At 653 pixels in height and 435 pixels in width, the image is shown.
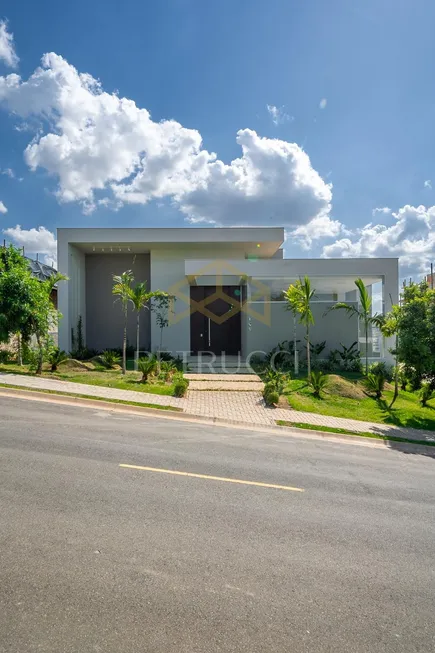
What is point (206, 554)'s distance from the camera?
12.2 feet

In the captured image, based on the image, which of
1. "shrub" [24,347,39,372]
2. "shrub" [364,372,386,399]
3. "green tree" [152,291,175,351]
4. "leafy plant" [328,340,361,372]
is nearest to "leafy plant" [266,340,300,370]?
"leafy plant" [328,340,361,372]

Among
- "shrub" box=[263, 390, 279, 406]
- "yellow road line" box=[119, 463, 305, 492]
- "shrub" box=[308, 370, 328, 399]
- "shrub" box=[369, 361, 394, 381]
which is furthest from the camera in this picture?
"shrub" box=[369, 361, 394, 381]

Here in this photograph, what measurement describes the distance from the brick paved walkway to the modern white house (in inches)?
250

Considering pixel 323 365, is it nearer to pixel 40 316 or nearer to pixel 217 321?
pixel 217 321

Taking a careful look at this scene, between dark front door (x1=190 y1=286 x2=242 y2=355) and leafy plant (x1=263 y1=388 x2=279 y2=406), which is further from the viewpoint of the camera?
dark front door (x1=190 y1=286 x2=242 y2=355)

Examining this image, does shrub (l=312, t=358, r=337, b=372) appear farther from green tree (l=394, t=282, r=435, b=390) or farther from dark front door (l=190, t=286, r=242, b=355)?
green tree (l=394, t=282, r=435, b=390)

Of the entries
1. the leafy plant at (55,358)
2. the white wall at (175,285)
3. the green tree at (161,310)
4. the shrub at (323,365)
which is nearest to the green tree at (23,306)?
the leafy plant at (55,358)

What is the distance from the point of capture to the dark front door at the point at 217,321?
21.8 m

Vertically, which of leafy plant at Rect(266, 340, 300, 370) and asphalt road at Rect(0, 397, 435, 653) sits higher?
leafy plant at Rect(266, 340, 300, 370)

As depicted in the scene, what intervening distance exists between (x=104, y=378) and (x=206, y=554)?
1108cm

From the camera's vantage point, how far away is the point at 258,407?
11.7m

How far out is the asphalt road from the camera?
9.06 ft

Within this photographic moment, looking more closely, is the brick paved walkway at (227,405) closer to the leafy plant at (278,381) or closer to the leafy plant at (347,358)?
the leafy plant at (278,381)

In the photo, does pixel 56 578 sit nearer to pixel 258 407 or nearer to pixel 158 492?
pixel 158 492
